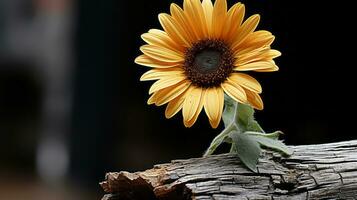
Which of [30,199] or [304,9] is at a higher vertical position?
[304,9]

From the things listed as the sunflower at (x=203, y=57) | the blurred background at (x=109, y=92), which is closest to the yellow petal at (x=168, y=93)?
the sunflower at (x=203, y=57)

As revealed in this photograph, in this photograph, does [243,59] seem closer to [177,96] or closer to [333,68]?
[177,96]

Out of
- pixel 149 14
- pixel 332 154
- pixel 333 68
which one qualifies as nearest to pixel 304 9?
pixel 333 68

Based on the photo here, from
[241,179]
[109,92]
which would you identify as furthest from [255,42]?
[109,92]

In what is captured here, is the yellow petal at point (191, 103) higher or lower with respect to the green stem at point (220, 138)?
higher

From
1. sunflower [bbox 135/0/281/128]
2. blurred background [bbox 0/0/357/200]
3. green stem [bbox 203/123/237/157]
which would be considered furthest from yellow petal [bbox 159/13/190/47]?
blurred background [bbox 0/0/357/200]

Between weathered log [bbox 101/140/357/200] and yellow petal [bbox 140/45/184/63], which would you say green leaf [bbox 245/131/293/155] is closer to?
weathered log [bbox 101/140/357/200]

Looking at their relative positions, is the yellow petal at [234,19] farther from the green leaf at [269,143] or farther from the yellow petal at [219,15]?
the green leaf at [269,143]
